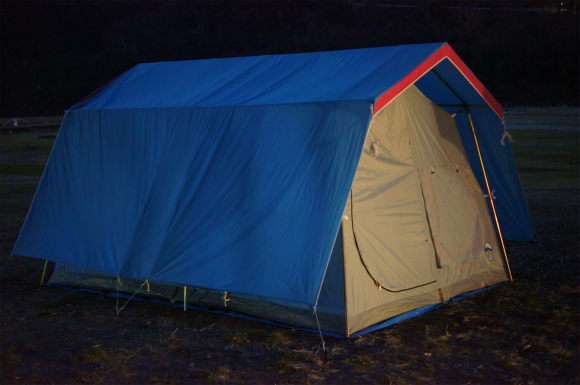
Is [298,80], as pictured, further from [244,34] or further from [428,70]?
[244,34]

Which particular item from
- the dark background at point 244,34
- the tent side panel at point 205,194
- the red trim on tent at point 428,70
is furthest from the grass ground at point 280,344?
the dark background at point 244,34

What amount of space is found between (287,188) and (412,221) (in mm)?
1390

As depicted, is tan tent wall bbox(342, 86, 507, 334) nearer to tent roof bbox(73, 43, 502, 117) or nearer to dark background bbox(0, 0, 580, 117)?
tent roof bbox(73, 43, 502, 117)

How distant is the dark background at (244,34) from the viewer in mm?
41500

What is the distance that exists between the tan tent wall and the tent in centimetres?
2

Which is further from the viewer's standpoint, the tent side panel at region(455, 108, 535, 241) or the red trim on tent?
the tent side panel at region(455, 108, 535, 241)

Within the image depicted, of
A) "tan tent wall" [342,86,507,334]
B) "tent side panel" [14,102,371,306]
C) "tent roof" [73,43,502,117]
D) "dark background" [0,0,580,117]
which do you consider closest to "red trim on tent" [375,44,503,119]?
"tent roof" [73,43,502,117]

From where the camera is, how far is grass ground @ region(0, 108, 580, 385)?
4562 millimetres

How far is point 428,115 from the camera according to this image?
647 cm

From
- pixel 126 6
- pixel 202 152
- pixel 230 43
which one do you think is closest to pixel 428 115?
pixel 202 152

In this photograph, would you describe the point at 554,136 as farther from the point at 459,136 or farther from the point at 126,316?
the point at 126,316

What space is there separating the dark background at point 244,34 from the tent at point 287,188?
35.0 metres

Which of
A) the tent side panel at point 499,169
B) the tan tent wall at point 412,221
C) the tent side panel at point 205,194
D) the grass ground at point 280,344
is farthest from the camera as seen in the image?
the tent side panel at point 499,169

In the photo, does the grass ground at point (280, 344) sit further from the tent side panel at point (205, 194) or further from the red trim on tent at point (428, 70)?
the red trim on tent at point (428, 70)
